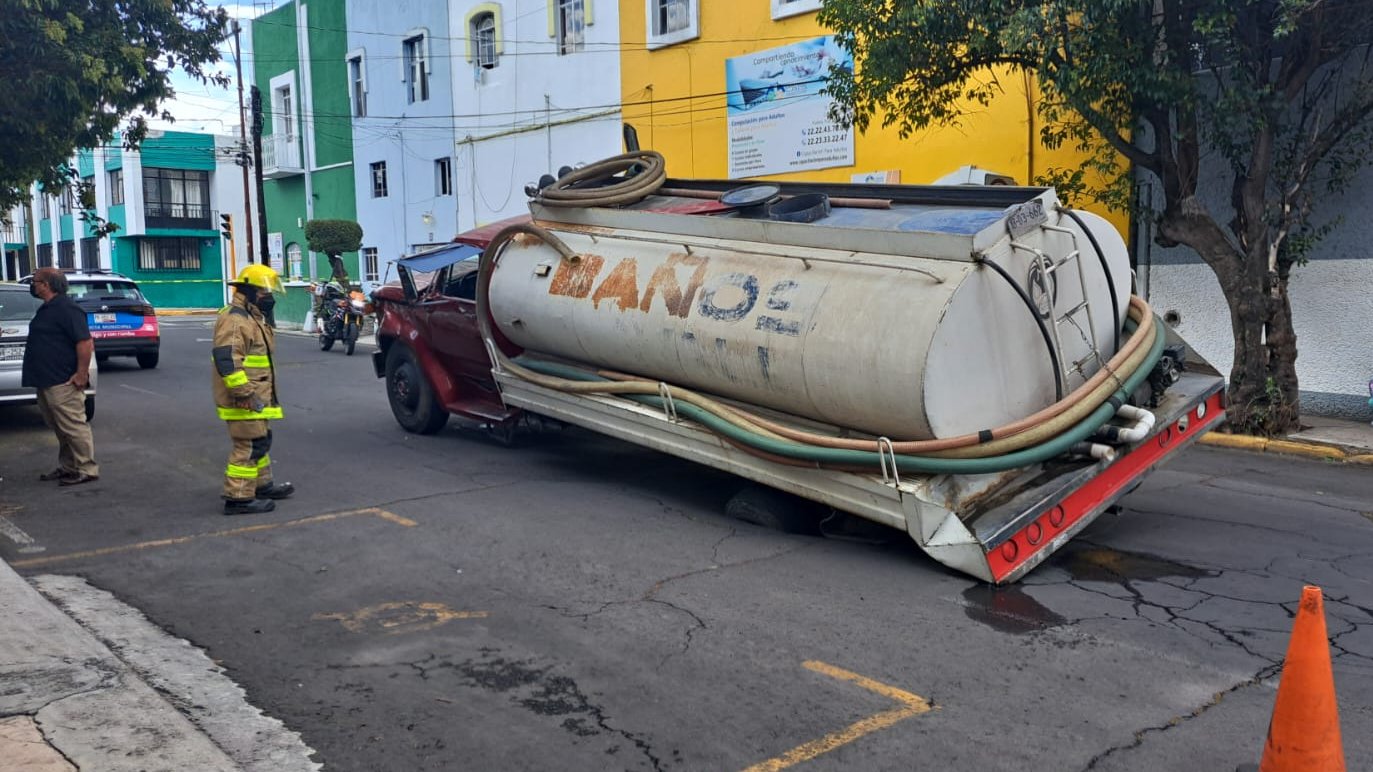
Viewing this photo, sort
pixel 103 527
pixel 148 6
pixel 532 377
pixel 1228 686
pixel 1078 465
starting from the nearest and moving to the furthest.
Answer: pixel 1228 686
pixel 1078 465
pixel 103 527
pixel 532 377
pixel 148 6

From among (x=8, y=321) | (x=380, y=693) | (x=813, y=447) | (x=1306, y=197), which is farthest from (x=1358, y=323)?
(x=8, y=321)

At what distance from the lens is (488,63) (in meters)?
24.3

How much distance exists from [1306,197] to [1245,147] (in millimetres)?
740

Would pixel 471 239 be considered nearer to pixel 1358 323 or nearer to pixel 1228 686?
pixel 1228 686

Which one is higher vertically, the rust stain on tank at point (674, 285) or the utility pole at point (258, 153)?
the utility pole at point (258, 153)

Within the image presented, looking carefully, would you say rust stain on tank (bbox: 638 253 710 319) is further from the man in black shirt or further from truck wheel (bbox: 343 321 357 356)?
truck wheel (bbox: 343 321 357 356)

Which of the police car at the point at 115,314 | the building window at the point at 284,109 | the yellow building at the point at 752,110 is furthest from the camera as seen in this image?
the building window at the point at 284,109

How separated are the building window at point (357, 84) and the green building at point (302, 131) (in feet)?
0.86

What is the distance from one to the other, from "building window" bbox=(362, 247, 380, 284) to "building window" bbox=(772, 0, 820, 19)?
49.8ft

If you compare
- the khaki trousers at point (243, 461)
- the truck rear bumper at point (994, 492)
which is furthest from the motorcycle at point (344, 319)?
the truck rear bumper at point (994, 492)

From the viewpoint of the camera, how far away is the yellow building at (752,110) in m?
14.7

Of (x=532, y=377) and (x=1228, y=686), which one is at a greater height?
(x=532, y=377)

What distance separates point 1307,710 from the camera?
11.4ft

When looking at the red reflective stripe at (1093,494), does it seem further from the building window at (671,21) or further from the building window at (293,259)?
the building window at (293,259)
